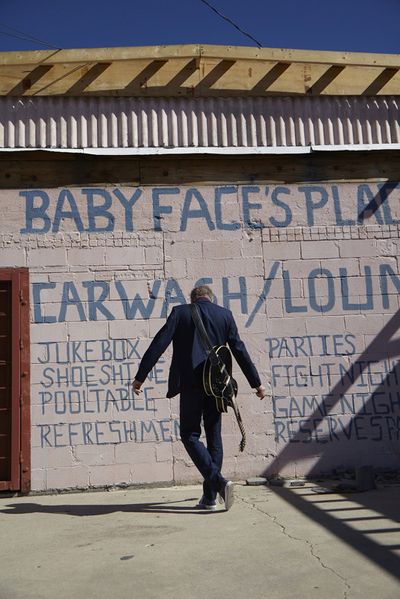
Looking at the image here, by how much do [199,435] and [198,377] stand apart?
458 mm

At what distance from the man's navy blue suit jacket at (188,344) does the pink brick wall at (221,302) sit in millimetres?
1459

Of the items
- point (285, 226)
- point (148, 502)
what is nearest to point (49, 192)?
point (285, 226)

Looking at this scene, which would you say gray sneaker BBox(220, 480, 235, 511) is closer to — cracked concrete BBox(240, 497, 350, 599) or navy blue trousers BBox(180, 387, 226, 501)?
navy blue trousers BBox(180, 387, 226, 501)

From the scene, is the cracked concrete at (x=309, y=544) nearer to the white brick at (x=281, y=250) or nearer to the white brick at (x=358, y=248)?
the white brick at (x=281, y=250)

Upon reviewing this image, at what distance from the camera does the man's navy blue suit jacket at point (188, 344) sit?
5383 mm

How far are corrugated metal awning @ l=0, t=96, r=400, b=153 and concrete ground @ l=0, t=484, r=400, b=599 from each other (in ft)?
12.3

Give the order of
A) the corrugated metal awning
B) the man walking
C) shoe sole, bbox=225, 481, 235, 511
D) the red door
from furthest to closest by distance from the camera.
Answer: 1. the corrugated metal awning
2. the red door
3. the man walking
4. shoe sole, bbox=225, 481, 235, 511

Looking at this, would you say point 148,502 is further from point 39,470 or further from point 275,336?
point 275,336

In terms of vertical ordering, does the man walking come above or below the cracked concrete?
above

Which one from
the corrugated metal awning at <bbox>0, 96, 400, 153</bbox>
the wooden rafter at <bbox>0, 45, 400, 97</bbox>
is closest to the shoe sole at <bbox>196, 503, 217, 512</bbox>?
the corrugated metal awning at <bbox>0, 96, 400, 153</bbox>

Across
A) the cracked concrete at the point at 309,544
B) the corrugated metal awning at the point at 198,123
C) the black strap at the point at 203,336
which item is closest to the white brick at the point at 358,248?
the corrugated metal awning at the point at 198,123

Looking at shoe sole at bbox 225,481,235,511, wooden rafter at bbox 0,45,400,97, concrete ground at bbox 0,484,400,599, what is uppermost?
wooden rafter at bbox 0,45,400,97

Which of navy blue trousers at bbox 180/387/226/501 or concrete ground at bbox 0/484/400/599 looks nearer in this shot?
concrete ground at bbox 0/484/400/599

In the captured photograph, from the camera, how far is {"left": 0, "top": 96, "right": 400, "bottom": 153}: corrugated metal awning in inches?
291
